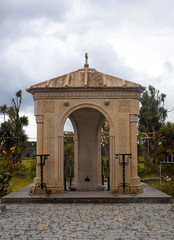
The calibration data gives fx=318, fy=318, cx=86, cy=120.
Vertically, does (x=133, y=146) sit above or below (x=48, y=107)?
below

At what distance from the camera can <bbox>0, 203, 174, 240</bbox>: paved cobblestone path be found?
5.53m

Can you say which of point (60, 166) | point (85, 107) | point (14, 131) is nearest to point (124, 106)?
point (85, 107)

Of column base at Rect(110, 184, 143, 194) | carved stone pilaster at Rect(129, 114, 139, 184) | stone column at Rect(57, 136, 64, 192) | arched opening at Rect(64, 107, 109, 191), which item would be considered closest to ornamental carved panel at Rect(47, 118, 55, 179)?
stone column at Rect(57, 136, 64, 192)

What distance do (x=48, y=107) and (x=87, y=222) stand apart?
4.64m

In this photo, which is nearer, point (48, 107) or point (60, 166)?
point (60, 166)

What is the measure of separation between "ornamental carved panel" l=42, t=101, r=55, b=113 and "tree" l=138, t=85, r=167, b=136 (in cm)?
2011

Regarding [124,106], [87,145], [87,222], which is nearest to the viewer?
[87,222]

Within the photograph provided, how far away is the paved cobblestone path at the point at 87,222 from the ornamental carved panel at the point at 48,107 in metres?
3.04

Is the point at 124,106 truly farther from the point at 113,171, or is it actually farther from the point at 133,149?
the point at 113,171

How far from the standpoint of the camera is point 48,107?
33.6ft

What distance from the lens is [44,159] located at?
9.76 meters

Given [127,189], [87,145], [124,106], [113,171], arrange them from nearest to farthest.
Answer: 1. [127,189]
2. [113,171]
3. [124,106]
4. [87,145]

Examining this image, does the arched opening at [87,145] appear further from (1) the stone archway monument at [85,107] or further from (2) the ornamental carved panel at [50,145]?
(2) the ornamental carved panel at [50,145]

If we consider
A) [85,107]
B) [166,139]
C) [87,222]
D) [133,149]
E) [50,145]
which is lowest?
[87,222]
